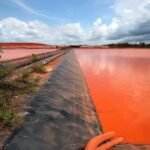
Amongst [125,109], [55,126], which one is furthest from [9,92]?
[125,109]

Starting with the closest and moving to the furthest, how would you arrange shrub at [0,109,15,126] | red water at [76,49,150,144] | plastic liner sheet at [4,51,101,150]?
1. plastic liner sheet at [4,51,101,150]
2. shrub at [0,109,15,126]
3. red water at [76,49,150,144]

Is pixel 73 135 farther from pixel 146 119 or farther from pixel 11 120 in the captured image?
pixel 146 119

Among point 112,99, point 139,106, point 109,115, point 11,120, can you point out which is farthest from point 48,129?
point 112,99

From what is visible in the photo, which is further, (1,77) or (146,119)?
(1,77)

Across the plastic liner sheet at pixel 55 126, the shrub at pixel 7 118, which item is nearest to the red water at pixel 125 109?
the plastic liner sheet at pixel 55 126

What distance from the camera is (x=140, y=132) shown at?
296cm

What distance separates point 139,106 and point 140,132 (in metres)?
1.14

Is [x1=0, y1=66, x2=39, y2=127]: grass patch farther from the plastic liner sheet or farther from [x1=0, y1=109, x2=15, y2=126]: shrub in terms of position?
the plastic liner sheet

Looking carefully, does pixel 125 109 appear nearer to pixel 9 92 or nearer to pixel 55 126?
pixel 55 126

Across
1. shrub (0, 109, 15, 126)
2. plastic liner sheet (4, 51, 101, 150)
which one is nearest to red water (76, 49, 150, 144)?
plastic liner sheet (4, 51, 101, 150)

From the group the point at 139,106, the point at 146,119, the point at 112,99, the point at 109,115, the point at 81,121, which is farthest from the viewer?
the point at 112,99

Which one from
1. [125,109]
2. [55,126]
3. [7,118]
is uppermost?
[7,118]

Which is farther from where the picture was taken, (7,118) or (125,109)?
(125,109)

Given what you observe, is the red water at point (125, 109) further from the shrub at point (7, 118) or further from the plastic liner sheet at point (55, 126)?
the shrub at point (7, 118)
